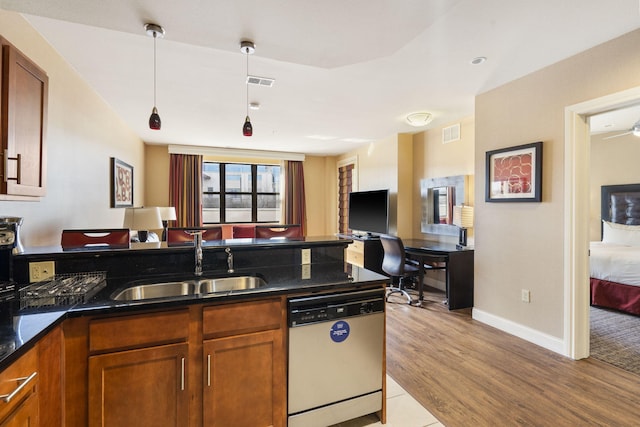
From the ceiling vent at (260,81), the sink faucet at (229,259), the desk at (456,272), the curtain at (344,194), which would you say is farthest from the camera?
the curtain at (344,194)

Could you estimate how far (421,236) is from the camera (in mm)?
5164

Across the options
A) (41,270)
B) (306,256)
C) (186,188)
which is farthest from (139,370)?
(186,188)

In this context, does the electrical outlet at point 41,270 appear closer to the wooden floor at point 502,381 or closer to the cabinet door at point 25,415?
the cabinet door at point 25,415

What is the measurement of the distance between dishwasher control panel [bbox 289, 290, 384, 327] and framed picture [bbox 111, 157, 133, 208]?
3487 mm

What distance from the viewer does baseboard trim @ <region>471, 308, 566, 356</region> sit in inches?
106

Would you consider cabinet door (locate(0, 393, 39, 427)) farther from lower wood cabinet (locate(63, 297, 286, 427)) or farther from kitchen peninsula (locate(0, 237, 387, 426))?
lower wood cabinet (locate(63, 297, 286, 427))

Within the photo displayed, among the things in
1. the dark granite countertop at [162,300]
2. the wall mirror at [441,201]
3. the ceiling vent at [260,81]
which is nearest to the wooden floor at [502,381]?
the dark granite countertop at [162,300]

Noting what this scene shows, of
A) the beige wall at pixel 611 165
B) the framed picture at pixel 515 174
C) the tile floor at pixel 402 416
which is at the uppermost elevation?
the beige wall at pixel 611 165

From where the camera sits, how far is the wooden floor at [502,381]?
1.88 meters

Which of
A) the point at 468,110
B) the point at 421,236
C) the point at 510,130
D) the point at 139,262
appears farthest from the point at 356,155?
the point at 139,262

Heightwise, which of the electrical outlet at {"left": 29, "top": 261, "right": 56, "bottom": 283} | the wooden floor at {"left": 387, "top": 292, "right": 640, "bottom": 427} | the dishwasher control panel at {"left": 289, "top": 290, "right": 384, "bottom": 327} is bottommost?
the wooden floor at {"left": 387, "top": 292, "right": 640, "bottom": 427}

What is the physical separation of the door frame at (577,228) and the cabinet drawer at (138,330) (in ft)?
9.63

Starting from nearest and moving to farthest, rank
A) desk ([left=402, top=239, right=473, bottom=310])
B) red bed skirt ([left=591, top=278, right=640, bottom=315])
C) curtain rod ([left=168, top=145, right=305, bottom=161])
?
red bed skirt ([left=591, top=278, right=640, bottom=315]), desk ([left=402, top=239, right=473, bottom=310]), curtain rod ([left=168, top=145, right=305, bottom=161])

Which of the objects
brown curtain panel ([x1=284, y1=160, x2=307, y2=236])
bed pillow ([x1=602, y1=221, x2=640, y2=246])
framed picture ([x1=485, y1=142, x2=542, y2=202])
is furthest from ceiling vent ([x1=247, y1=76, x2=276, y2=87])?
bed pillow ([x1=602, y1=221, x2=640, y2=246])
